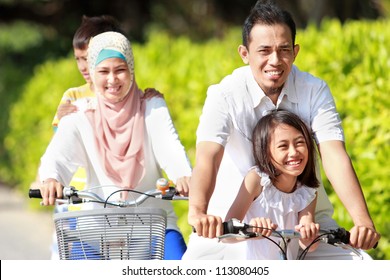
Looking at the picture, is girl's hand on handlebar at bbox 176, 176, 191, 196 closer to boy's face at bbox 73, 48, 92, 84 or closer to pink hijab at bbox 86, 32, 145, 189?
pink hijab at bbox 86, 32, 145, 189

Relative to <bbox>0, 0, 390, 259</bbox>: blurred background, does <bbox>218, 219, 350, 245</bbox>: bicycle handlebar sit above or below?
below

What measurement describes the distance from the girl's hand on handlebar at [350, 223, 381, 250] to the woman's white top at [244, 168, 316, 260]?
26 centimetres

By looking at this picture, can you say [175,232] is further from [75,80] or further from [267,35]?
[75,80]

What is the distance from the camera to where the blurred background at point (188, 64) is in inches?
261

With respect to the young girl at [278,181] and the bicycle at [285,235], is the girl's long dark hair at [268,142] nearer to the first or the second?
the young girl at [278,181]

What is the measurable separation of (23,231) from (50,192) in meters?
7.60

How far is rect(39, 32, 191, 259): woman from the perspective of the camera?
189 inches

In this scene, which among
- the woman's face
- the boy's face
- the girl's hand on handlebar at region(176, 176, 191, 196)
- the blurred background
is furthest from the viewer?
the blurred background

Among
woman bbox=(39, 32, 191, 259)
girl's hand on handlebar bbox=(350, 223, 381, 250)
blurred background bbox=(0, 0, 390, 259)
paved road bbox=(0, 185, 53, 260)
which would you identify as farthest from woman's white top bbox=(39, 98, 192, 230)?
paved road bbox=(0, 185, 53, 260)

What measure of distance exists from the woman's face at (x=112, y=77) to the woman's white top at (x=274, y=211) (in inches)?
42.8

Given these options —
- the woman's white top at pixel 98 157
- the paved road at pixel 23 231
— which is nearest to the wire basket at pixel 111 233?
the woman's white top at pixel 98 157

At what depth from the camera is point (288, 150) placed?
395cm

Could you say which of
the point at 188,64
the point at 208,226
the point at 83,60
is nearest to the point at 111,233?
the point at 208,226

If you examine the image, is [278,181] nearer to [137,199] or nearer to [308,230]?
[308,230]
